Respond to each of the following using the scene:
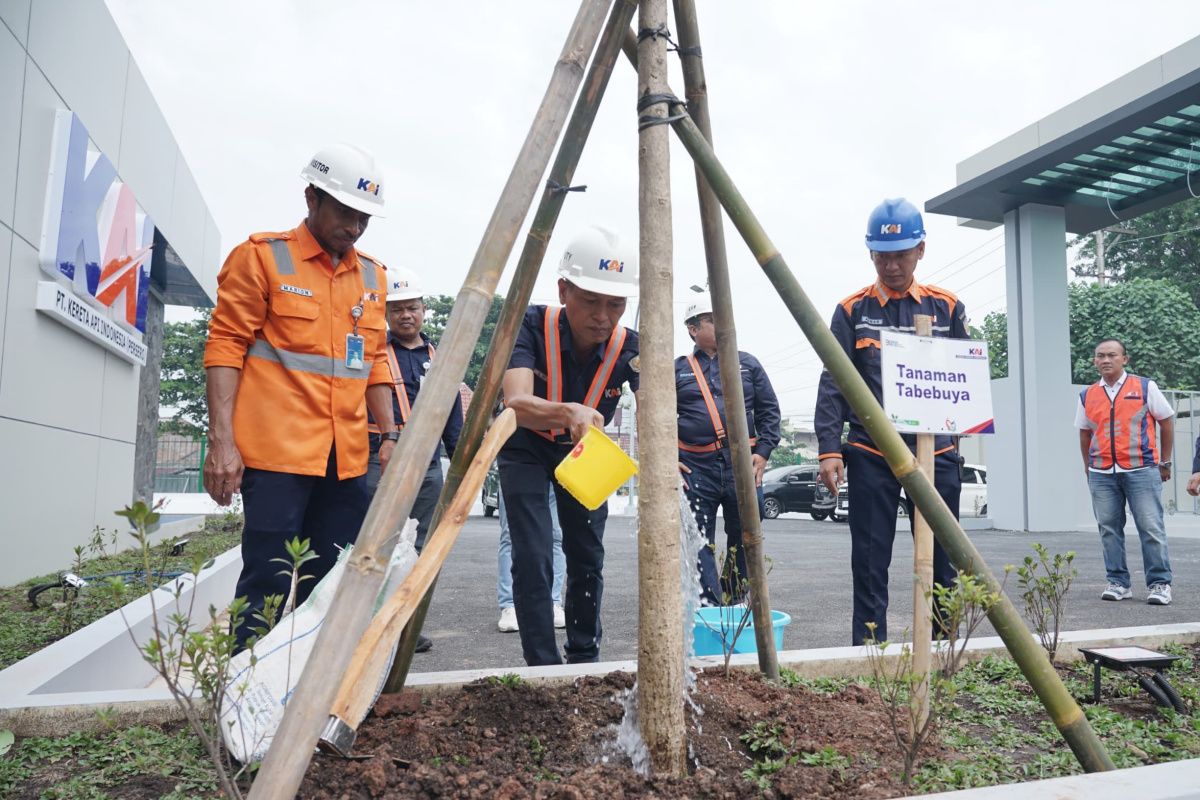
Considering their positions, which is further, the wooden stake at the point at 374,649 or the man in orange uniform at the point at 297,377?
the man in orange uniform at the point at 297,377

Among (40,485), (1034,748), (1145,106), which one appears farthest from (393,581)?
(1145,106)

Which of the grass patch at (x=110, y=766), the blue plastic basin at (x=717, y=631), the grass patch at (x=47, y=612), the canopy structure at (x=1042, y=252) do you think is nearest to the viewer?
the grass patch at (x=110, y=766)

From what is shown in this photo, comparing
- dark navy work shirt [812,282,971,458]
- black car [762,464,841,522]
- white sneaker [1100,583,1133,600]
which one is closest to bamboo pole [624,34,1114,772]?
dark navy work shirt [812,282,971,458]

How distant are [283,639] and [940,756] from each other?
1.82 meters

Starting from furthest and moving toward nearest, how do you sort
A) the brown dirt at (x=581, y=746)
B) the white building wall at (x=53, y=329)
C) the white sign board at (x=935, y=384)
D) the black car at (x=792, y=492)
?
the black car at (x=792, y=492) → the white building wall at (x=53, y=329) → the white sign board at (x=935, y=384) → the brown dirt at (x=581, y=746)

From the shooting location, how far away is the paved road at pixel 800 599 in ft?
16.0

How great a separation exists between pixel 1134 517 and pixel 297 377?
6324mm

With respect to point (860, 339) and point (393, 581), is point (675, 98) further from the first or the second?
point (860, 339)

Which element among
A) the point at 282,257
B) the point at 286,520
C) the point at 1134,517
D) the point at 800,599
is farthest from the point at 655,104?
the point at 1134,517

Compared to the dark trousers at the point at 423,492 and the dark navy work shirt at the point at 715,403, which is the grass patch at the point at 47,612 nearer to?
the dark trousers at the point at 423,492

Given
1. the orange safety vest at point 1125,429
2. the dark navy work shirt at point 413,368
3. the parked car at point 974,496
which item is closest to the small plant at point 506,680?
the dark navy work shirt at point 413,368

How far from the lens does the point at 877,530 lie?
3.74 metres

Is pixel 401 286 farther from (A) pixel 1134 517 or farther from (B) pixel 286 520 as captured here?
(A) pixel 1134 517

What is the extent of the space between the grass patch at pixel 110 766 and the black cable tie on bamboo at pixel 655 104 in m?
2.02
